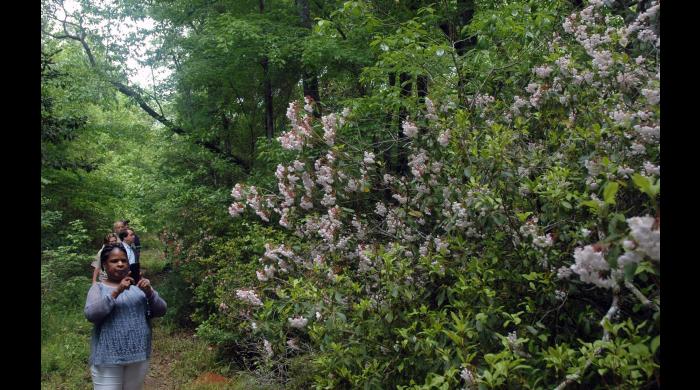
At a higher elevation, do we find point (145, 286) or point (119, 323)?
point (145, 286)

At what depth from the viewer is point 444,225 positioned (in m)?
3.41

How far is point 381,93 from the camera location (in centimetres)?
663

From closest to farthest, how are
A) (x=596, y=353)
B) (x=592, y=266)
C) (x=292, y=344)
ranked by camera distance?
(x=592, y=266) < (x=596, y=353) < (x=292, y=344)

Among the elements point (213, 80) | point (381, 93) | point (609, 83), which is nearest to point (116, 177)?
point (213, 80)

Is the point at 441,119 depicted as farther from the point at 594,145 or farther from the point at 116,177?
the point at 116,177

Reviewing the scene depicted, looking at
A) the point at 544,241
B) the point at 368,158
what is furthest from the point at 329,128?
the point at 544,241

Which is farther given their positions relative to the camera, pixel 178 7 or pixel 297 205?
pixel 178 7

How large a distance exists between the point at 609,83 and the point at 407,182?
1.61 m

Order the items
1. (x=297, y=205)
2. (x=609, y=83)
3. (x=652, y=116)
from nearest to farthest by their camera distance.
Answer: (x=652, y=116)
(x=609, y=83)
(x=297, y=205)

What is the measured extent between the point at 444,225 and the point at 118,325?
224cm

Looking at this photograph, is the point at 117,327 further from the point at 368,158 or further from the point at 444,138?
the point at 444,138

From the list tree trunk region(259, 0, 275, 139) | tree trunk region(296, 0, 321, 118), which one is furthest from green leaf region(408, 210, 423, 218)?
tree trunk region(259, 0, 275, 139)

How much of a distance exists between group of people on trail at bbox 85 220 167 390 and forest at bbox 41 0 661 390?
89 centimetres

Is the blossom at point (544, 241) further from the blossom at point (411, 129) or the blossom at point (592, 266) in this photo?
the blossom at point (411, 129)
